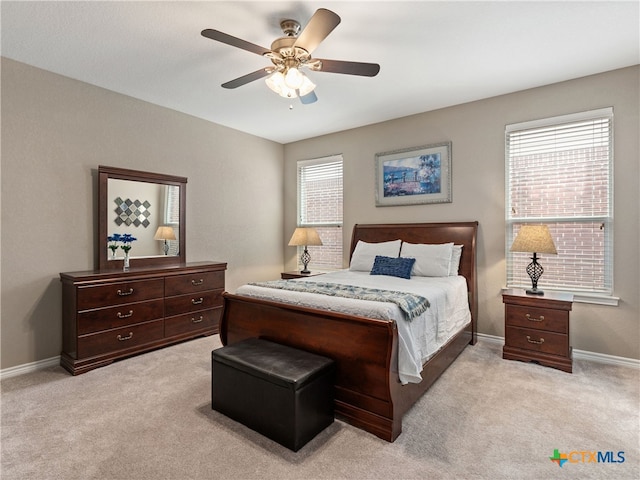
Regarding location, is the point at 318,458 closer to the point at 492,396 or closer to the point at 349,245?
the point at 492,396

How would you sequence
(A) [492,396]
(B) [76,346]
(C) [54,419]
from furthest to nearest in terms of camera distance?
(B) [76,346] → (A) [492,396] → (C) [54,419]

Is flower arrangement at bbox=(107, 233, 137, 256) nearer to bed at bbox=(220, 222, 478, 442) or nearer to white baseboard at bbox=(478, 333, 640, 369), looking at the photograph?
bed at bbox=(220, 222, 478, 442)

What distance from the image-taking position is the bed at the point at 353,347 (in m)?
1.99

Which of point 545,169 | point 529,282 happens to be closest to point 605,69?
point 545,169

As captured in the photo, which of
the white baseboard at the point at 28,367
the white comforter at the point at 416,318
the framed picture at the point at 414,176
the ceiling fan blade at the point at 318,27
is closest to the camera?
the ceiling fan blade at the point at 318,27

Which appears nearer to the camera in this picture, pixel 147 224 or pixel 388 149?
pixel 147 224

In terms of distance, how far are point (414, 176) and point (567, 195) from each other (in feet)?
5.31

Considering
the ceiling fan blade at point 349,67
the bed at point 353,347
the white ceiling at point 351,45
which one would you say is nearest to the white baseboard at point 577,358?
the bed at point 353,347

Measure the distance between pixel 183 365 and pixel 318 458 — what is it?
5.91 feet

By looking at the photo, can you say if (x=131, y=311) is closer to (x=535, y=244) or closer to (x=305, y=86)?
(x=305, y=86)

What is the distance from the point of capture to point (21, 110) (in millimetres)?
2965

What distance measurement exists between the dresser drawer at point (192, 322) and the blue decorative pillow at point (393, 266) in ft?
5.94

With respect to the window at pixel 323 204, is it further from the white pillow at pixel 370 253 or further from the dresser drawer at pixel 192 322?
the dresser drawer at pixel 192 322

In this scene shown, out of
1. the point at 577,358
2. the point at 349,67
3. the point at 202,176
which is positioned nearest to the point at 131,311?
the point at 202,176
